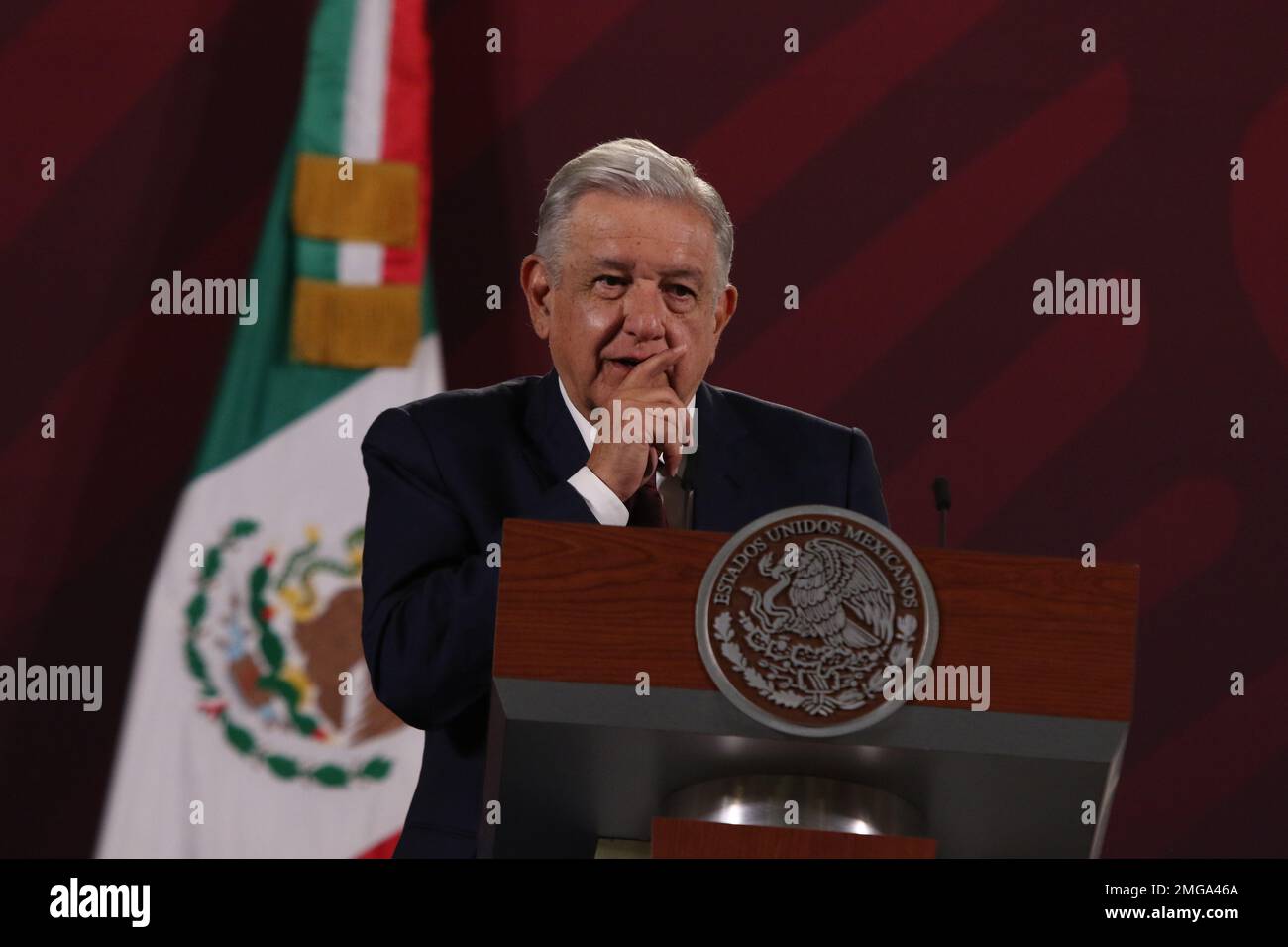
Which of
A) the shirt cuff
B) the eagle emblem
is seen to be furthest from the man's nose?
the eagle emblem

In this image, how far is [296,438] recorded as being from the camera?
4.22m

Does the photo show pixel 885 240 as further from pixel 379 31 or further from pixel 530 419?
pixel 530 419

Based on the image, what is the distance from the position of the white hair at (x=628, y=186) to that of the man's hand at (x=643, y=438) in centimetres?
19

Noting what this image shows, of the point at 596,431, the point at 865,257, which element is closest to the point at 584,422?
the point at 596,431

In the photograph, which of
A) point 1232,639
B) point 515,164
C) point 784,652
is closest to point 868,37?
point 515,164

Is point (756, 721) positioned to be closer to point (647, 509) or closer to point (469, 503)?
point (647, 509)

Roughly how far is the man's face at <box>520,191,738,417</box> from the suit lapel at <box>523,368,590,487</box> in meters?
0.04

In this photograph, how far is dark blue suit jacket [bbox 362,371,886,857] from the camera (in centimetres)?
216

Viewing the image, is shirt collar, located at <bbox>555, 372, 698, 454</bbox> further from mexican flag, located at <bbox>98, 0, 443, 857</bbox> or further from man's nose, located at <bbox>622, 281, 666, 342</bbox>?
mexican flag, located at <bbox>98, 0, 443, 857</bbox>

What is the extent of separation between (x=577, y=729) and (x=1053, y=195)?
2868 mm

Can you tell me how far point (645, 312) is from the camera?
8.46 feet

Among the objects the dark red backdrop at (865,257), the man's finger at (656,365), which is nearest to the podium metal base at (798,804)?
the man's finger at (656,365)

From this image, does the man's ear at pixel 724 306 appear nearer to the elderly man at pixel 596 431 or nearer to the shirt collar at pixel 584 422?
the elderly man at pixel 596 431

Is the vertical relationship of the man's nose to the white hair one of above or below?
below
